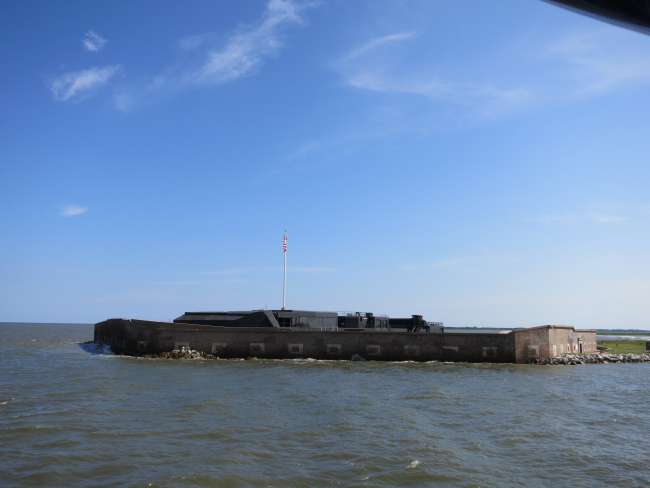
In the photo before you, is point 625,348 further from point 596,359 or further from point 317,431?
point 317,431

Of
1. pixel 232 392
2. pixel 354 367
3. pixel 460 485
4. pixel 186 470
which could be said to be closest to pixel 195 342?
pixel 354 367

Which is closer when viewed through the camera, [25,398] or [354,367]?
[25,398]

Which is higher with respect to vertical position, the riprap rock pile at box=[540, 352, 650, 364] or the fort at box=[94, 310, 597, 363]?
the fort at box=[94, 310, 597, 363]

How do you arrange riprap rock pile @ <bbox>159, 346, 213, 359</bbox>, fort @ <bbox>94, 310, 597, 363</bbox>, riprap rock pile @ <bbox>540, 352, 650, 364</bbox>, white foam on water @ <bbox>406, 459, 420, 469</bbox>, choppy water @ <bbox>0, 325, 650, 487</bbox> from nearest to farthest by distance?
choppy water @ <bbox>0, 325, 650, 487</bbox> < white foam on water @ <bbox>406, 459, 420, 469</bbox> < fort @ <bbox>94, 310, 597, 363</bbox> < riprap rock pile @ <bbox>159, 346, 213, 359</bbox> < riprap rock pile @ <bbox>540, 352, 650, 364</bbox>

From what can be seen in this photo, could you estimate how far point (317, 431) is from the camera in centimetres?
1630

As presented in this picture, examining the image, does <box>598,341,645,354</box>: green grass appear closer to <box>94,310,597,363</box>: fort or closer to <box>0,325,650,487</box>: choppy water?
<box>94,310,597,363</box>: fort

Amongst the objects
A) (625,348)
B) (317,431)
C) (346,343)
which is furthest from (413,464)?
(625,348)

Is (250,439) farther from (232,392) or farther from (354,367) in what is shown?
(354,367)

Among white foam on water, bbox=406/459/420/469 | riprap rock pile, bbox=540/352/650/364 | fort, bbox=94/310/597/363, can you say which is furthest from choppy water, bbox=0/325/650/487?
riprap rock pile, bbox=540/352/650/364

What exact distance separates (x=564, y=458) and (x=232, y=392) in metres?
14.3

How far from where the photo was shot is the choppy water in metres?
12.3

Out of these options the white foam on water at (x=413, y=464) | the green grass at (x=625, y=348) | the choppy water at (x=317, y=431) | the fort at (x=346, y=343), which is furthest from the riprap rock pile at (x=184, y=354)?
the green grass at (x=625, y=348)

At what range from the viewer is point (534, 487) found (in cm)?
1162

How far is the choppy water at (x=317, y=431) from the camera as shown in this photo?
12289 mm
